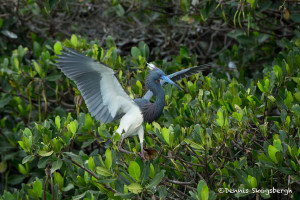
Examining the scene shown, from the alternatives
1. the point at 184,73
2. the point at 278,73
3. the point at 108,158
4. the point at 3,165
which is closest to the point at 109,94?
the point at 184,73

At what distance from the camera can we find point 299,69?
176 inches

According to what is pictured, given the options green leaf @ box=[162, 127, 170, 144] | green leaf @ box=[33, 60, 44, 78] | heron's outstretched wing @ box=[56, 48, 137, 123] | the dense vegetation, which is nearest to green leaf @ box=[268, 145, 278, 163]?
the dense vegetation

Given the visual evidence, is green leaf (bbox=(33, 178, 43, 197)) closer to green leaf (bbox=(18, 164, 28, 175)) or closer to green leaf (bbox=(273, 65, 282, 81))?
green leaf (bbox=(18, 164, 28, 175))

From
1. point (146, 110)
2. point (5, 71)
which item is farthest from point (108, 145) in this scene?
point (5, 71)

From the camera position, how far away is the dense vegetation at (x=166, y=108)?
3.42 meters

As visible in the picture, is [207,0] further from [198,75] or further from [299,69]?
[299,69]

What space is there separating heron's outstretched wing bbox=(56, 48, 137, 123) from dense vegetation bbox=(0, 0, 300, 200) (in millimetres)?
141

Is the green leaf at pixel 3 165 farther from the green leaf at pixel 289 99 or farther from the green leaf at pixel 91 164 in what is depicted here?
the green leaf at pixel 289 99

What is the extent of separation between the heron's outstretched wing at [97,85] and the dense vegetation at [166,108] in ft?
0.46

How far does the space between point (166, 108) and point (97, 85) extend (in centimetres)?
62

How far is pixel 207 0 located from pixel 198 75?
0.85 m

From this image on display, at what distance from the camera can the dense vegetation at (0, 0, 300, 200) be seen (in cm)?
342

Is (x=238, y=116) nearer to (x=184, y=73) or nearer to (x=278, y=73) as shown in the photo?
(x=278, y=73)

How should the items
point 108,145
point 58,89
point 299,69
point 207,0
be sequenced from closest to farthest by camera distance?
point 108,145
point 299,69
point 207,0
point 58,89
